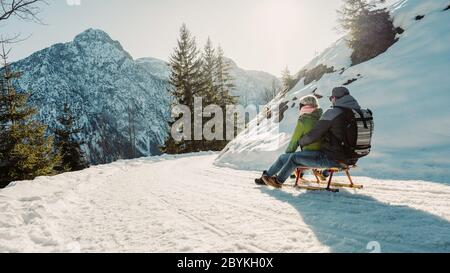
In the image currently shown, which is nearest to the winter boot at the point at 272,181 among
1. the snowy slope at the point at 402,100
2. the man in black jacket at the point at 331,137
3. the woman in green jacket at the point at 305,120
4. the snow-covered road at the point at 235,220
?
the snow-covered road at the point at 235,220

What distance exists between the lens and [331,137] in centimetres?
578

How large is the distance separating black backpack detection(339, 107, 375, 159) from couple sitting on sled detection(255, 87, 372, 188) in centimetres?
3

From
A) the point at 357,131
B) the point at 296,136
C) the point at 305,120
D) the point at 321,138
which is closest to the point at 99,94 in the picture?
the point at 296,136

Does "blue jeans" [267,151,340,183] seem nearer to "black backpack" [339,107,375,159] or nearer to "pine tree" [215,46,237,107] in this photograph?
"black backpack" [339,107,375,159]

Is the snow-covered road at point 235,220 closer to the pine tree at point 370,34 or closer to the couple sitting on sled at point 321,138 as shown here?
the couple sitting on sled at point 321,138

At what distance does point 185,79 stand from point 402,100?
2561 cm

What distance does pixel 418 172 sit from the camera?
7855mm

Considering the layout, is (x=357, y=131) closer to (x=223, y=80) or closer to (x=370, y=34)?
(x=370, y=34)

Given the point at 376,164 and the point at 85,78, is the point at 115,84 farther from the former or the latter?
the point at 376,164

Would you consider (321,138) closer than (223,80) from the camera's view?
Yes

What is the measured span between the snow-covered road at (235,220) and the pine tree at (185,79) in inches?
1023

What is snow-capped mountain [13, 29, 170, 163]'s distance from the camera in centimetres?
13888

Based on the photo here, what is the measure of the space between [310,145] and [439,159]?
4388 mm

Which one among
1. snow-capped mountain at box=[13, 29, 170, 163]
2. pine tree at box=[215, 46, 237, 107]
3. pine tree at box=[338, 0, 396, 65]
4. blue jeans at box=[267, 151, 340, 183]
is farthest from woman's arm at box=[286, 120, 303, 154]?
snow-capped mountain at box=[13, 29, 170, 163]
